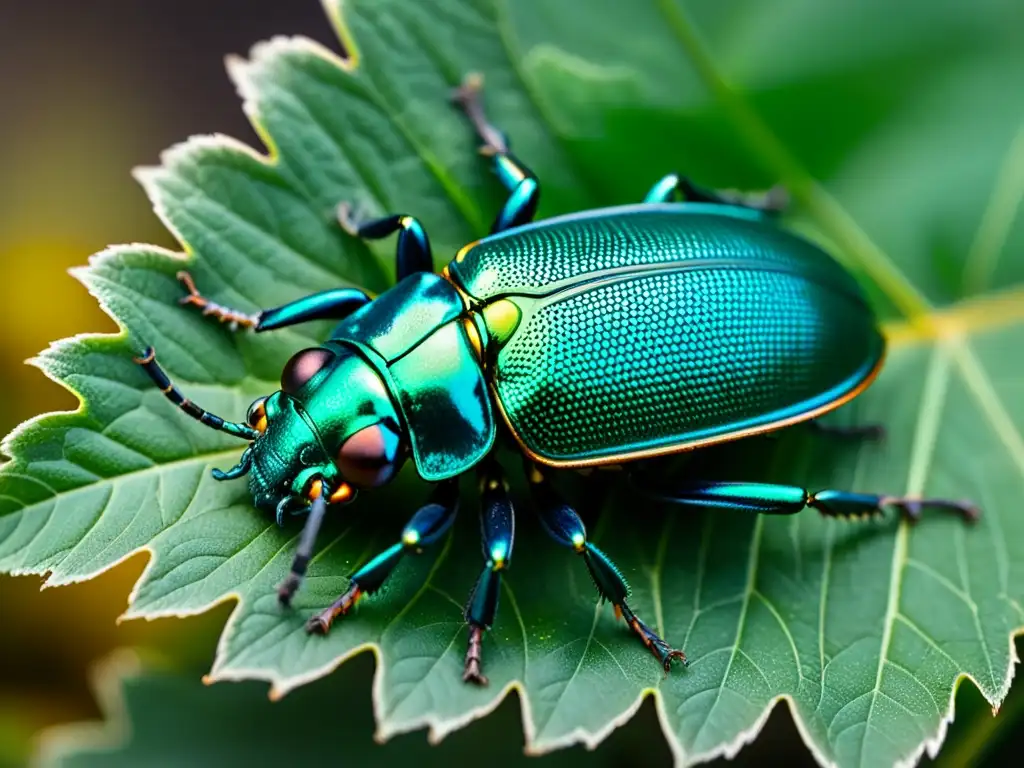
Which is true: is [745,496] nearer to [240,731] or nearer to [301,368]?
[301,368]

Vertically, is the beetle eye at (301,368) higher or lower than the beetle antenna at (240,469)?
higher

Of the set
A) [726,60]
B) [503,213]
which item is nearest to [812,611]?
[503,213]

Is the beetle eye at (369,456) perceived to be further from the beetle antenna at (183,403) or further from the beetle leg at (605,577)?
the beetle leg at (605,577)

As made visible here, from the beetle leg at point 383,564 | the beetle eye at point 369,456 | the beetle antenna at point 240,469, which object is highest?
the beetle antenna at point 240,469

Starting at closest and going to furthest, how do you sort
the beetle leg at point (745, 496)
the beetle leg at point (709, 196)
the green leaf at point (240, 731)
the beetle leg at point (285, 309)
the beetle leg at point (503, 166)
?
the beetle leg at point (285, 309) → the beetle leg at point (745, 496) → the beetle leg at point (503, 166) → the beetle leg at point (709, 196) → the green leaf at point (240, 731)

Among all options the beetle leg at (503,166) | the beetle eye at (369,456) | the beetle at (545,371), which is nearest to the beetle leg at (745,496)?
the beetle at (545,371)

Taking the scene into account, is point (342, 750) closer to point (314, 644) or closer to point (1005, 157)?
point (314, 644)
